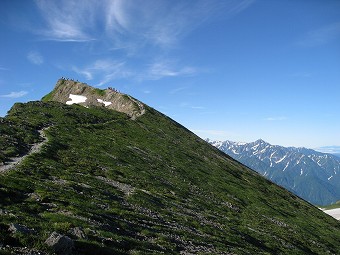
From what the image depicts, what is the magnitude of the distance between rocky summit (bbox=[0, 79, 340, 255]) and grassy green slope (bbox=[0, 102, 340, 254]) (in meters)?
0.15

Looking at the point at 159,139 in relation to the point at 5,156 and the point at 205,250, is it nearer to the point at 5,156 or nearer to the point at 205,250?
the point at 5,156

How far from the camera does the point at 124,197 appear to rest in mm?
→ 37062

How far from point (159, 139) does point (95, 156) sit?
34189 mm

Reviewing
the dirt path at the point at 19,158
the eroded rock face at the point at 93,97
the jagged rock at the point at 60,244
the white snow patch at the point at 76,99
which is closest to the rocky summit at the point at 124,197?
the jagged rock at the point at 60,244

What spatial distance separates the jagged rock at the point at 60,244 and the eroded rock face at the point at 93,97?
94.0 m

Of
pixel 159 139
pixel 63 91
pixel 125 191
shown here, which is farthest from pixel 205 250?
pixel 63 91

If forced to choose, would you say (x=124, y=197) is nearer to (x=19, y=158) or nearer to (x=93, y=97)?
(x=19, y=158)

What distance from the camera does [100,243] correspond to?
790 inches

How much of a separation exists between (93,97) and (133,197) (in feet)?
308

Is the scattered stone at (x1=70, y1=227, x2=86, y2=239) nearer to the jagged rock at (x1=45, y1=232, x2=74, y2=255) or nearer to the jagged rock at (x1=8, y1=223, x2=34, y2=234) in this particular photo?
the jagged rock at (x1=8, y1=223, x2=34, y2=234)

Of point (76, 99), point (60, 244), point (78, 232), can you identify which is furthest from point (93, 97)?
point (60, 244)

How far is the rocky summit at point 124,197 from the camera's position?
21.6 meters

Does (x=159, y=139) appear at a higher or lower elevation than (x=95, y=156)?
higher

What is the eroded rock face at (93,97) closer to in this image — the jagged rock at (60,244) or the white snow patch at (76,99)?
the white snow patch at (76,99)
